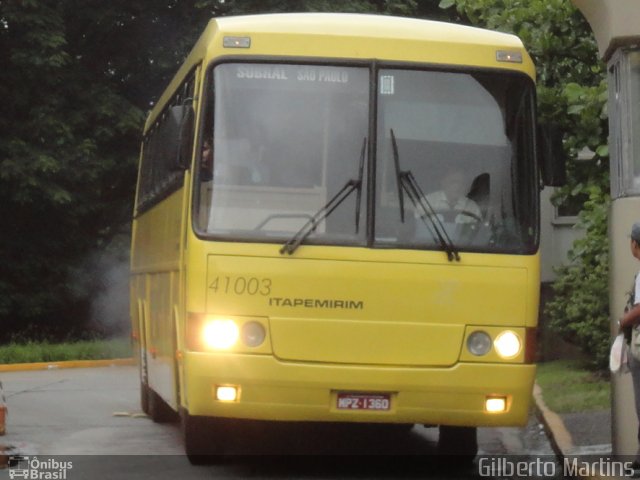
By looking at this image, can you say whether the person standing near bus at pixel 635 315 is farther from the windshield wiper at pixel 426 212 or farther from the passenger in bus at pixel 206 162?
the passenger in bus at pixel 206 162

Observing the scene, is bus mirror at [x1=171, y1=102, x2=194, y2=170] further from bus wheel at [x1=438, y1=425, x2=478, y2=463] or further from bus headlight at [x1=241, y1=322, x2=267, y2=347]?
bus wheel at [x1=438, y1=425, x2=478, y2=463]

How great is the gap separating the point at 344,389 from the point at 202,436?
5.00 feet

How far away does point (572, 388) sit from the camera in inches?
730

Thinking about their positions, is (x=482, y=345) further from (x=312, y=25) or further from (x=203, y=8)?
(x=203, y=8)

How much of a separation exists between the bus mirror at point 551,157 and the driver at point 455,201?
612 millimetres

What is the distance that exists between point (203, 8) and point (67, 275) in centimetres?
643

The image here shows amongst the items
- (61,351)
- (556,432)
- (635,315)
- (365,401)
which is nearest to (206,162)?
(365,401)

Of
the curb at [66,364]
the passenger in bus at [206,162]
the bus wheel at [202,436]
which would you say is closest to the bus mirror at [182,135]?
the passenger in bus at [206,162]

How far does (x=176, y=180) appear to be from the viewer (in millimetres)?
12422

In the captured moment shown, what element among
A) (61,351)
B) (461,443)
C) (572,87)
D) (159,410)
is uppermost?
(572,87)

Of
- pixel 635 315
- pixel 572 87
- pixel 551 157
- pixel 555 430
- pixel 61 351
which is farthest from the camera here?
pixel 61 351

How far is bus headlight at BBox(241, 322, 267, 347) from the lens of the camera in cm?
1066

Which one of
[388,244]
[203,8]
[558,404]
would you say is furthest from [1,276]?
[388,244]

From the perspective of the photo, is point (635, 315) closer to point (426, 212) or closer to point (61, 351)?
point (426, 212)
